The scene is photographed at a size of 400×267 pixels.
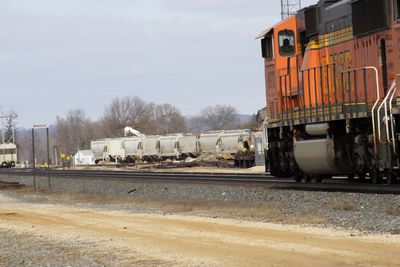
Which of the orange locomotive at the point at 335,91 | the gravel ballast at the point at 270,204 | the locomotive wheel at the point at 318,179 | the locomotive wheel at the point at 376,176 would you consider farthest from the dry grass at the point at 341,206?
the locomotive wheel at the point at 318,179

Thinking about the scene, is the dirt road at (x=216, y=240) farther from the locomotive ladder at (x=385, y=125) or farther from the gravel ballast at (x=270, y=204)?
the locomotive ladder at (x=385, y=125)

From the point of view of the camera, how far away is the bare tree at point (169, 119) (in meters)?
163

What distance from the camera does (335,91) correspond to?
17781 millimetres

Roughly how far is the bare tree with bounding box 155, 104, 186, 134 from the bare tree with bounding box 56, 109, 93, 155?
705 inches

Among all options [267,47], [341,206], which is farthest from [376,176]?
[267,47]

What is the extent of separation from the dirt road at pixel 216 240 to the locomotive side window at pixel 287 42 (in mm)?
7797

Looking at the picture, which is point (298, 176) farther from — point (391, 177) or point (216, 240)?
point (216, 240)

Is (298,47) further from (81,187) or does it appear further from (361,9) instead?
(81,187)

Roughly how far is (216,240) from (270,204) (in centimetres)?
596

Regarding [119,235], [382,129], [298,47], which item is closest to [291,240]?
[119,235]

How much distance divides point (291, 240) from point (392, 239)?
136cm

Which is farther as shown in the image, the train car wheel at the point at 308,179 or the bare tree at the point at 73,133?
the bare tree at the point at 73,133

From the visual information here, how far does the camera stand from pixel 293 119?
62.7 feet

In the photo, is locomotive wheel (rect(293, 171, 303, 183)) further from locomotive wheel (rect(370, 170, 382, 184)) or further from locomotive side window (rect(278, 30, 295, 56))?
locomotive side window (rect(278, 30, 295, 56))
